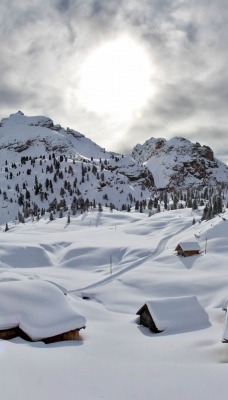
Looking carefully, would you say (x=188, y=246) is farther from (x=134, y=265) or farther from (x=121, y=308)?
(x=121, y=308)

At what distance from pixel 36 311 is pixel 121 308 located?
18.5 m

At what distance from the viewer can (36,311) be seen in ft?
81.8

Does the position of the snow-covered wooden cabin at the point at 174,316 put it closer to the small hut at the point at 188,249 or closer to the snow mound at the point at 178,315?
the snow mound at the point at 178,315

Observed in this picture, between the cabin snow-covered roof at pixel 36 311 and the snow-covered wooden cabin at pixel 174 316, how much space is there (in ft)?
26.9

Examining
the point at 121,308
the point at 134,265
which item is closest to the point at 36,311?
the point at 121,308

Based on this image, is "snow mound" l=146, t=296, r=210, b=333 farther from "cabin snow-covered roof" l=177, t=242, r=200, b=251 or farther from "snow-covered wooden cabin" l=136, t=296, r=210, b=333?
"cabin snow-covered roof" l=177, t=242, r=200, b=251

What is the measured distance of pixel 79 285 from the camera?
51156 mm

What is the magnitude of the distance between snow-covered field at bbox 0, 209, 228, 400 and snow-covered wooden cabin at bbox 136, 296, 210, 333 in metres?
0.55

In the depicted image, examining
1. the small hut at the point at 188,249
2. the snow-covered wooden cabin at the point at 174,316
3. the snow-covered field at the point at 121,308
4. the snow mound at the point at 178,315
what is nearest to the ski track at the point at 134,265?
the snow-covered field at the point at 121,308

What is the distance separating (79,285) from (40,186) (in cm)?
15027

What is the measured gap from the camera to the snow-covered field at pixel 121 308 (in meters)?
13.1

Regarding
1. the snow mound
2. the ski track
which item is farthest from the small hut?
the snow mound

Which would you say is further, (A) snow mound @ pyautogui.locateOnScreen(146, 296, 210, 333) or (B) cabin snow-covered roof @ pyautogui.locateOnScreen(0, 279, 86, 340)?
(A) snow mound @ pyautogui.locateOnScreen(146, 296, 210, 333)

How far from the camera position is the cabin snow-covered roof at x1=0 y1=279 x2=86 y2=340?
23.7 meters
